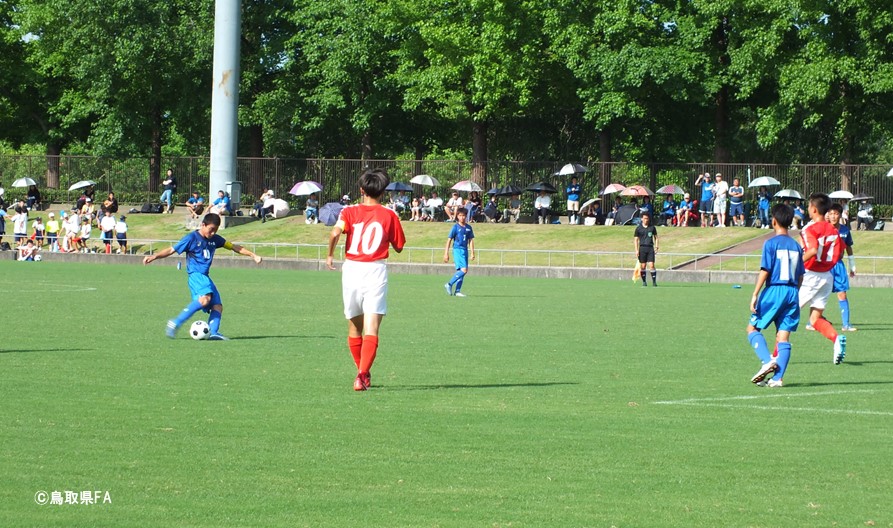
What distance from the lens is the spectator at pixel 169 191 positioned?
54.6 m

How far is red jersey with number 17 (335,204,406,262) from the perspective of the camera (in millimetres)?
11102

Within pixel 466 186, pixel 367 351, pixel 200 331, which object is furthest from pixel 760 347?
pixel 466 186

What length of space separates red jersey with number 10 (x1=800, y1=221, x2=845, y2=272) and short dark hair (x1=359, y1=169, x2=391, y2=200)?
19.6 ft

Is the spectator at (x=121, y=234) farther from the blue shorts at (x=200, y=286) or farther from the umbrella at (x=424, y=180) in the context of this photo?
the blue shorts at (x=200, y=286)

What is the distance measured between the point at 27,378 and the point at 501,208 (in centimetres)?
4082

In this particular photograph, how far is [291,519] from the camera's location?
6.37 m

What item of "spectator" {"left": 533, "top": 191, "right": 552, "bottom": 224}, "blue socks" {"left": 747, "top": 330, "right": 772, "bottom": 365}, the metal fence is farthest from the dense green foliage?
"blue socks" {"left": 747, "top": 330, "right": 772, "bottom": 365}

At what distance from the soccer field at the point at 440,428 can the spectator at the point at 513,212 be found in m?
31.0

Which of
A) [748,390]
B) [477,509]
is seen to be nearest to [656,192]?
[748,390]

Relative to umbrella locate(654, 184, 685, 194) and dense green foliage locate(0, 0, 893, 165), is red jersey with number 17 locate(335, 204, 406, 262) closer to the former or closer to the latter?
dense green foliage locate(0, 0, 893, 165)

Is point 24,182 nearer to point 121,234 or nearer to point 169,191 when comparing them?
point 169,191

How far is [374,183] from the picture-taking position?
11039 mm

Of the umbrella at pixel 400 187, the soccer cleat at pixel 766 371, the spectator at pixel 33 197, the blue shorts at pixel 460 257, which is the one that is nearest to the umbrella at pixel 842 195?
the umbrella at pixel 400 187

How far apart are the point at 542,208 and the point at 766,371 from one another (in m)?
36.8
